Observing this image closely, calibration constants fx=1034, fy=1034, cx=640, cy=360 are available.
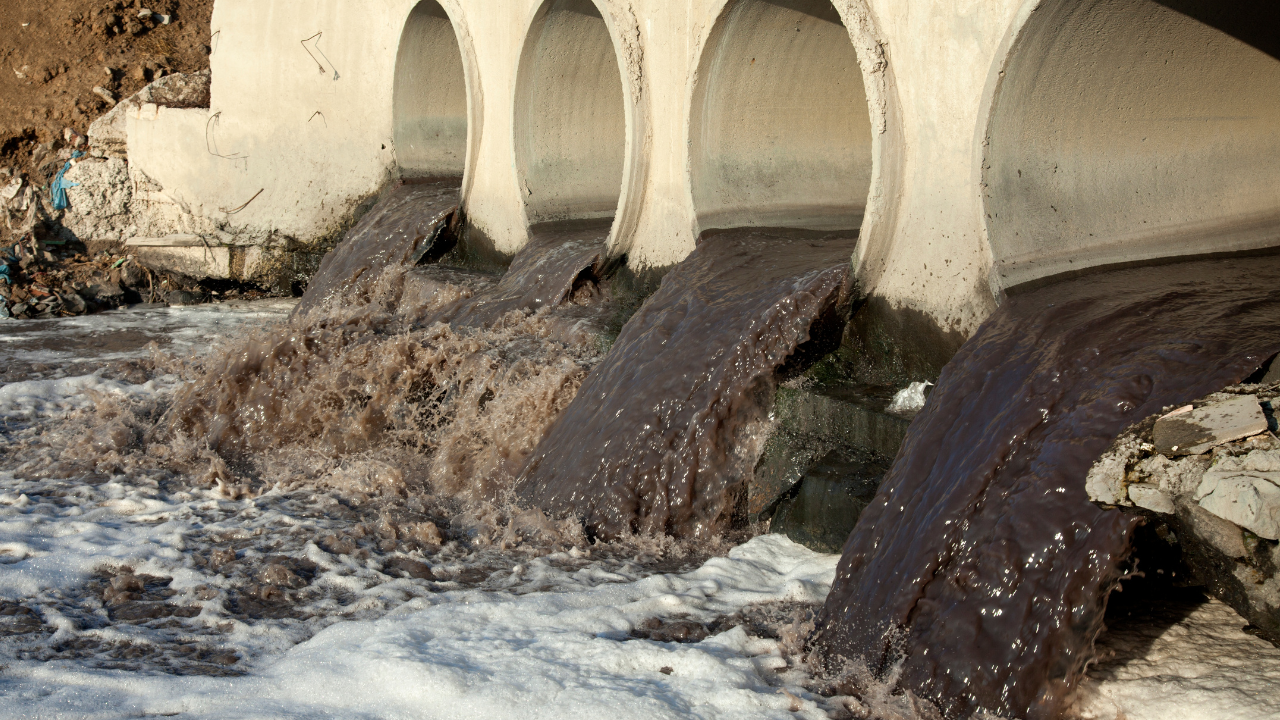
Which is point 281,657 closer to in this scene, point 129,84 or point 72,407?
point 72,407

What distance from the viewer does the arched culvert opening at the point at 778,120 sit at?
17.7ft

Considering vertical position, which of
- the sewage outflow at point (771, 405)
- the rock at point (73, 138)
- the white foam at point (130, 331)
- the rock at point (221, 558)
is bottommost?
the rock at point (221, 558)

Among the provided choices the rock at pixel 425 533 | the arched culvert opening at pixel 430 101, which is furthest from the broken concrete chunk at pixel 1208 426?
the arched culvert opening at pixel 430 101

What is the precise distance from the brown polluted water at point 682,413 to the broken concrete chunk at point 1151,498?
1816 millimetres

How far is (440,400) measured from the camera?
5484 millimetres

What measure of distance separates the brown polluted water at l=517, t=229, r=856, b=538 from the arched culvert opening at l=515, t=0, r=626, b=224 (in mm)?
2637

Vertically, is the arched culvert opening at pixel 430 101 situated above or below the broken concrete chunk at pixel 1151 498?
above

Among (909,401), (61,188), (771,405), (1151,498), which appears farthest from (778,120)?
(61,188)

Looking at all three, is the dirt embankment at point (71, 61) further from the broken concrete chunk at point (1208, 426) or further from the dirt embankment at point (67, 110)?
the broken concrete chunk at point (1208, 426)

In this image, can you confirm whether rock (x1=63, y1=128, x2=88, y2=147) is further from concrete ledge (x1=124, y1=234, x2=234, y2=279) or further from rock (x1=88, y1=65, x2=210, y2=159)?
concrete ledge (x1=124, y1=234, x2=234, y2=279)

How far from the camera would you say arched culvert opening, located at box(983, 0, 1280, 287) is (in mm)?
3826

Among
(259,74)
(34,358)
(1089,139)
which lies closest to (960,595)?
(1089,139)

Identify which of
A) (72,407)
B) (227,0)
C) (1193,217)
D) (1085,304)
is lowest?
(72,407)

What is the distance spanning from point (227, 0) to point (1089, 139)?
8065 mm
